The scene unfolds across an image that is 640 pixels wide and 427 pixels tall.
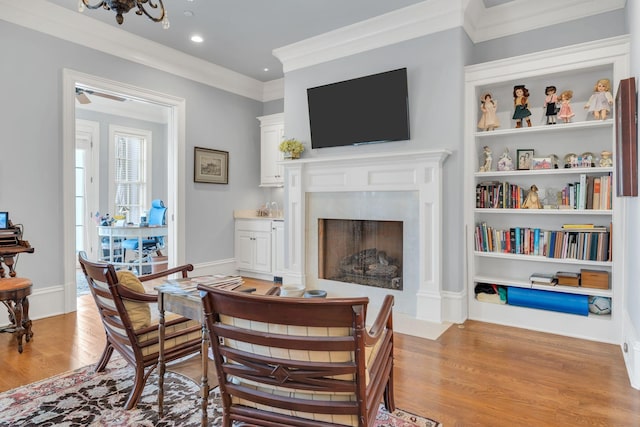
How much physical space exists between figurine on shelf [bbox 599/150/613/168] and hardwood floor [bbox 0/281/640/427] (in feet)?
4.83

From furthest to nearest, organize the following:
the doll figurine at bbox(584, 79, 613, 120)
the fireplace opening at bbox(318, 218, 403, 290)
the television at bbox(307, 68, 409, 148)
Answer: the fireplace opening at bbox(318, 218, 403, 290)
the television at bbox(307, 68, 409, 148)
the doll figurine at bbox(584, 79, 613, 120)

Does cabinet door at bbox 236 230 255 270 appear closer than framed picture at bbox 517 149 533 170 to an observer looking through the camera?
No

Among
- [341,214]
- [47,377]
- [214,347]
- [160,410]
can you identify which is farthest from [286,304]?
[341,214]

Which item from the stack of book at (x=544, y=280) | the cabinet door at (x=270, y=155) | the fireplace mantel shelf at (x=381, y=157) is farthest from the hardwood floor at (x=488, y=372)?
the cabinet door at (x=270, y=155)

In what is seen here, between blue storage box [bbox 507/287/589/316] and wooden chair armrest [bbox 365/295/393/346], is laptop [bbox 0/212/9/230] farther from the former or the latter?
blue storage box [bbox 507/287/589/316]

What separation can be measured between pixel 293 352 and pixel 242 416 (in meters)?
0.39

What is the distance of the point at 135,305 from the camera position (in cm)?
208

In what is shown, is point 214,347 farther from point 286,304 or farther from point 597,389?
point 597,389

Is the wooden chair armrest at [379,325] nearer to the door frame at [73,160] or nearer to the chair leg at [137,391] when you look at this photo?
the chair leg at [137,391]

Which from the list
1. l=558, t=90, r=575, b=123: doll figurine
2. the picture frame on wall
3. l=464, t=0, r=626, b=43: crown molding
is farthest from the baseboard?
l=464, t=0, r=626, b=43: crown molding

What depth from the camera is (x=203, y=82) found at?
5.13 metres

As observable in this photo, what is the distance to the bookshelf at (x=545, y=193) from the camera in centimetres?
312

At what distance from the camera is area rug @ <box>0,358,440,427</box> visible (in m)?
1.96

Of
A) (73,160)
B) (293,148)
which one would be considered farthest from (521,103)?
(73,160)
